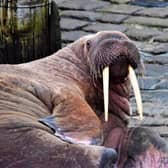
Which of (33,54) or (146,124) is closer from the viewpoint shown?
(146,124)

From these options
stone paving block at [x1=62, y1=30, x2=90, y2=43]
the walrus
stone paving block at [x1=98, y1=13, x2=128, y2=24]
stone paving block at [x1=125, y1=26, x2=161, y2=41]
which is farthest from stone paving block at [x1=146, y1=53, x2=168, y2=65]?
the walrus

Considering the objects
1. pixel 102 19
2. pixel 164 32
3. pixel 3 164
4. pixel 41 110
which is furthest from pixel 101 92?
pixel 102 19

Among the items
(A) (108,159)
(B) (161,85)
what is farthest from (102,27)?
(A) (108,159)

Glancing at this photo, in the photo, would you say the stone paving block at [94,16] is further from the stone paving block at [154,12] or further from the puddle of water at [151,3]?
the puddle of water at [151,3]

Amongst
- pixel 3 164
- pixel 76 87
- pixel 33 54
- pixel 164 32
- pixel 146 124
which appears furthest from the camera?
pixel 164 32

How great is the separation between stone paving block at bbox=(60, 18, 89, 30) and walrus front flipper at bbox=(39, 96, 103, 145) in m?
4.65

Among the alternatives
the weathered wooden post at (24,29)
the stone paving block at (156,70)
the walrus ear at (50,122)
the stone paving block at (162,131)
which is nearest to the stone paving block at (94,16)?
the stone paving block at (156,70)

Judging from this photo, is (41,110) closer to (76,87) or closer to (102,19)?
(76,87)

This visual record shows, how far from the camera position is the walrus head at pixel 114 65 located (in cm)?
343

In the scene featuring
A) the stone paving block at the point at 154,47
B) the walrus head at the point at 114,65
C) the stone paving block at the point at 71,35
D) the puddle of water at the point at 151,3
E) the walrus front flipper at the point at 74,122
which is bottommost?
the stone paving block at the point at 154,47

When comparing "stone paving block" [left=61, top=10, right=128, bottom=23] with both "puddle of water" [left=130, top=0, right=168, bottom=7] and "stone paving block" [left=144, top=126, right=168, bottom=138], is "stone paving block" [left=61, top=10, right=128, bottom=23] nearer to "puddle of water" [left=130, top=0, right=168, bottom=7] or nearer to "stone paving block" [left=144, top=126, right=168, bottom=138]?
"puddle of water" [left=130, top=0, right=168, bottom=7]

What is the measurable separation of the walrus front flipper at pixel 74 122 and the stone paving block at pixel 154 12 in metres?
5.35

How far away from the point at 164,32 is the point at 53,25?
1.68m

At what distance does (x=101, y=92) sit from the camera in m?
3.57
